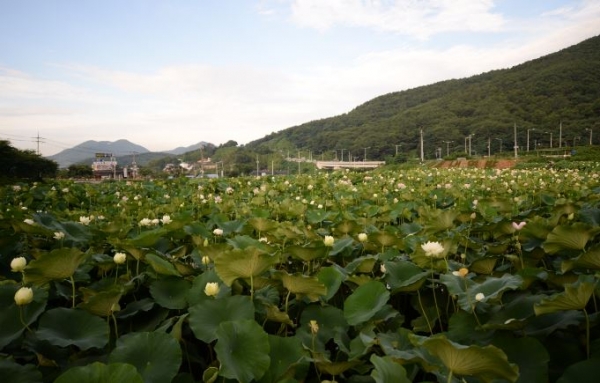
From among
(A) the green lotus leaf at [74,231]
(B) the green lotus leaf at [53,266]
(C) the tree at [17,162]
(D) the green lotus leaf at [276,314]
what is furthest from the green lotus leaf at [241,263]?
(C) the tree at [17,162]

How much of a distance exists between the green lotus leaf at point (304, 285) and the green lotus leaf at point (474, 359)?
0.40 metres

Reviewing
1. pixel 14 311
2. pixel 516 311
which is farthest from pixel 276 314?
pixel 14 311

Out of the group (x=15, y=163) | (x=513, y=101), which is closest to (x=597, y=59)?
(x=513, y=101)

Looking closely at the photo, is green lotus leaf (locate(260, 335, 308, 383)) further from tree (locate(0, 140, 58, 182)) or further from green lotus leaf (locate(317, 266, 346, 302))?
tree (locate(0, 140, 58, 182))

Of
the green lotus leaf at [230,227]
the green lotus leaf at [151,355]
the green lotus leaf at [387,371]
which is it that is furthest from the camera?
the green lotus leaf at [230,227]

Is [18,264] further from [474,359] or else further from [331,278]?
[474,359]

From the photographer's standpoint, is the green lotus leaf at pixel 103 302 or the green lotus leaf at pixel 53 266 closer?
the green lotus leaf at pixel 103 302

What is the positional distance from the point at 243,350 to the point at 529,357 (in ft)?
2.15

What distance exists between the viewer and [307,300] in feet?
3.96

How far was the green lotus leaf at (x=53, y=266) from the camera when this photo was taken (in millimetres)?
1098

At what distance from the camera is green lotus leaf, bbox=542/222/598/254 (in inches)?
48.9

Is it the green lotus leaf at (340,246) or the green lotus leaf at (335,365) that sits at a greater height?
the green lotus leaf at (340,246)

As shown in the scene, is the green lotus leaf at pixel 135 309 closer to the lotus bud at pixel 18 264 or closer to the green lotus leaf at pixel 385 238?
the lotus bud at pixel 18 264

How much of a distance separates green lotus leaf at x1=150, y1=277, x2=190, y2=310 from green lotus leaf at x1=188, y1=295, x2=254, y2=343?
0.58 ft
